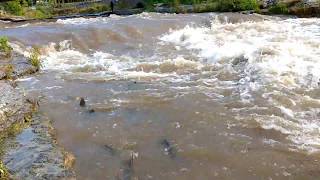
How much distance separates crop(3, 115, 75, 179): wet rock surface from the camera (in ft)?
17.3

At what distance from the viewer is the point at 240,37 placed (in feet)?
48.8

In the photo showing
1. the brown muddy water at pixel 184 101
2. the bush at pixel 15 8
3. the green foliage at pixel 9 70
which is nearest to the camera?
the brown muddy water at pixel 184 101

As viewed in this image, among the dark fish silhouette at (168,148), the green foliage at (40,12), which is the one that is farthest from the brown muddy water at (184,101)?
the green foliage at (40,12)

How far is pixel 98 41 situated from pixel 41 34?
207cm

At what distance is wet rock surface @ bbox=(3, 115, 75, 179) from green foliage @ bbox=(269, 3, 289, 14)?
16.7 m

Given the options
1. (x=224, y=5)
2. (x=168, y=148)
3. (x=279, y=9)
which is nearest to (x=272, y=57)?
(x=168, y=148)

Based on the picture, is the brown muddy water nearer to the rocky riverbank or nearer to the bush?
the rocky riverbank

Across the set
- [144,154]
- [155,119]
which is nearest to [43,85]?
[155,119]

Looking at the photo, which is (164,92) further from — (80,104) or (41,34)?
(41,34)

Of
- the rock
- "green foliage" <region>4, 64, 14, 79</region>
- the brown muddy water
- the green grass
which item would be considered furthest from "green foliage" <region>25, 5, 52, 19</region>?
the rock

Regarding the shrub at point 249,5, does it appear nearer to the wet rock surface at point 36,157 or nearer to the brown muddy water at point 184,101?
the brown muddy water at point 184,101

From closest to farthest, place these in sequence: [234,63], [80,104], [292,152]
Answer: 1. [292,152]
2. [80,104]
3. [234,63]

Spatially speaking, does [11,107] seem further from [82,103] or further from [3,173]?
[3,173]

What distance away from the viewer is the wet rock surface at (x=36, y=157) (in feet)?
17.3
